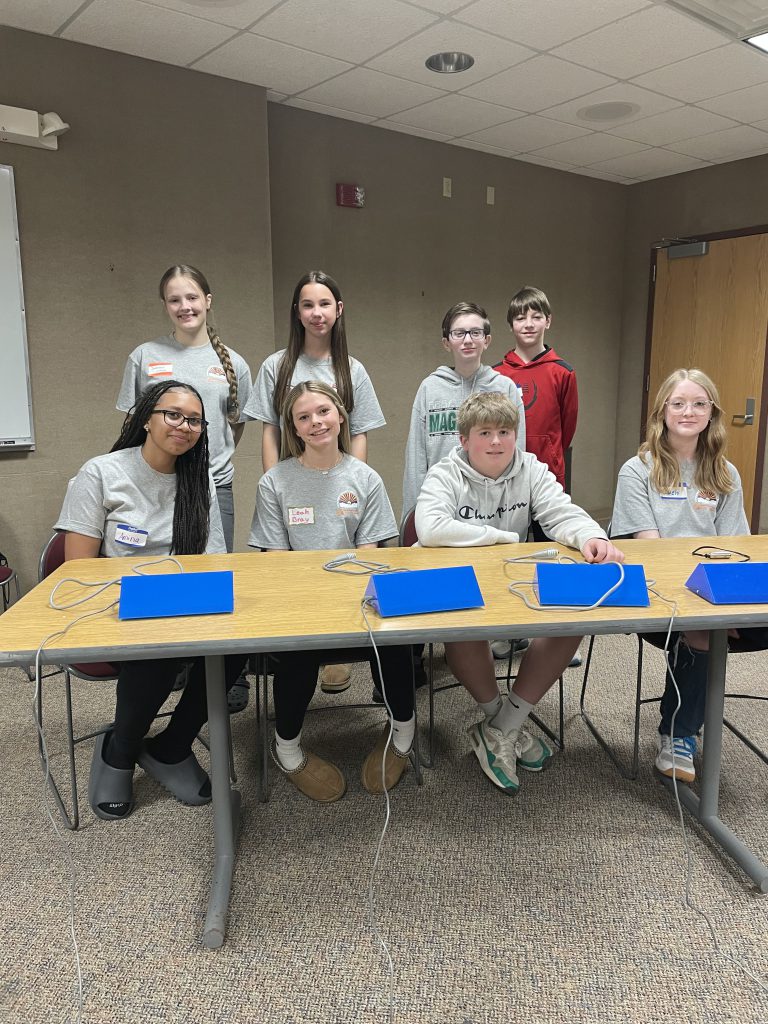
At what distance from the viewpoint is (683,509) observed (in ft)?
7.38

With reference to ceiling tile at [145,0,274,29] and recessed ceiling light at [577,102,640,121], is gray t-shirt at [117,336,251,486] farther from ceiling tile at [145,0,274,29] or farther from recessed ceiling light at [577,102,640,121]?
recessed ceiling light at [577,102,640,121]

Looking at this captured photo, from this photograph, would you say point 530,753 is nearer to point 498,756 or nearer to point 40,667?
point 498,756

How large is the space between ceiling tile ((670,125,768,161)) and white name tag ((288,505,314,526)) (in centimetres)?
405

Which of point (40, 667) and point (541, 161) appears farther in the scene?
point (541, 161)

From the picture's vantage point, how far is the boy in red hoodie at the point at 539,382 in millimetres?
3074

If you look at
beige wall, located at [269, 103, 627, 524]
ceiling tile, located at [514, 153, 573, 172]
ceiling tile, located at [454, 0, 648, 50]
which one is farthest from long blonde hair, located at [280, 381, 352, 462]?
ceiling tile, located at [514, 153, 573, 172]

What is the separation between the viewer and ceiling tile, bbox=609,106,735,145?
4227 mm

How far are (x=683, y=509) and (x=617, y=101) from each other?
2894mm

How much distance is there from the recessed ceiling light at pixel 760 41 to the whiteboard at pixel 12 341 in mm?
3325

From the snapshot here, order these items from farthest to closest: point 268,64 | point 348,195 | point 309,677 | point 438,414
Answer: point 348,195 < point 268,64 < point 438,414 < point 309,677

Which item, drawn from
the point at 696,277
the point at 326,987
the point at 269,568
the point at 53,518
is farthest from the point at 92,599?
the point at 696,277

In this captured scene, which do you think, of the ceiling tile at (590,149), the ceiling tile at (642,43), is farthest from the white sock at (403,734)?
the ceiling tile at (590,149)

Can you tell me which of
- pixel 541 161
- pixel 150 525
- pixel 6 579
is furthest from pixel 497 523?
pixel 541 161

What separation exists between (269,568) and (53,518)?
2049 millimetres
